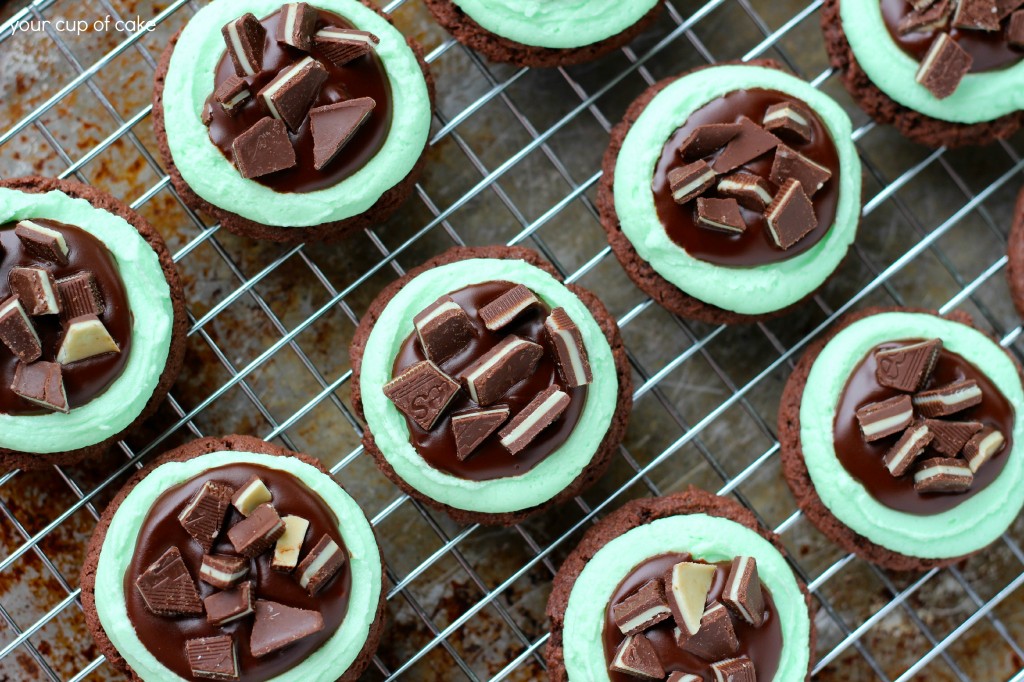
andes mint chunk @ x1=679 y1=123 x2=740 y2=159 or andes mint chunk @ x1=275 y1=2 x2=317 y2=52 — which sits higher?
andes mint chunk @ x1=275 y1=2 x2=317 y2=52

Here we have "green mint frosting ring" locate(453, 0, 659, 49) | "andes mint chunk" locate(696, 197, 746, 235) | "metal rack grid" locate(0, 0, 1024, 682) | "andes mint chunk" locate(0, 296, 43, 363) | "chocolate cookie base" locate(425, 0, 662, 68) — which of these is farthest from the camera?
"metal rack grid" locate(0, 0, 1024, 682)

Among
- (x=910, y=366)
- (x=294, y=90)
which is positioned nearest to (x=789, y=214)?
(x=910, y=366)

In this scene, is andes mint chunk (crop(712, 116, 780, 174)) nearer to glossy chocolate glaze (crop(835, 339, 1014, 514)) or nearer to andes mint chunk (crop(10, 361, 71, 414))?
glossy chocolate glaze (crop(835, 339, 1014, 514))

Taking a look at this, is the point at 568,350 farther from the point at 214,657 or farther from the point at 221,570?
the point at 214,657

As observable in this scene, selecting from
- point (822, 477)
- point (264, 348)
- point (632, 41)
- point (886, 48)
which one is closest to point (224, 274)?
point (264, 348)

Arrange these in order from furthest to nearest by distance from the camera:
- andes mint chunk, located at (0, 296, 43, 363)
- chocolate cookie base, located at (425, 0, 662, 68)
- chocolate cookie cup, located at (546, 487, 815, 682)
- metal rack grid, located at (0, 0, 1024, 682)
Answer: metal rack grid, located at (0, 0, 1024, 682)
chocolate cookie base, located at (425, 0, 662, 68)
chocolate cookie cup, located at (546, 487, 815, 682)
andes mint chunk, located at (0, 296, 43, 363)

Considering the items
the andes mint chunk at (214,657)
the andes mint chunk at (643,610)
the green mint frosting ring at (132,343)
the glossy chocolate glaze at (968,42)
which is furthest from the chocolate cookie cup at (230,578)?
the glossy chocolate glaze at (968,42)

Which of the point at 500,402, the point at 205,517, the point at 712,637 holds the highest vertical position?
the point at 205,517

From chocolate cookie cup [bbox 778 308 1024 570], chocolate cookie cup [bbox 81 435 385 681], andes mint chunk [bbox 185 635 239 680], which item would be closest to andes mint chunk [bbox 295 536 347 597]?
chocolate cookie cup [bbox 81 435 385 681]

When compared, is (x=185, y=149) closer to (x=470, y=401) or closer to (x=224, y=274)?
(x=224, y=274)
